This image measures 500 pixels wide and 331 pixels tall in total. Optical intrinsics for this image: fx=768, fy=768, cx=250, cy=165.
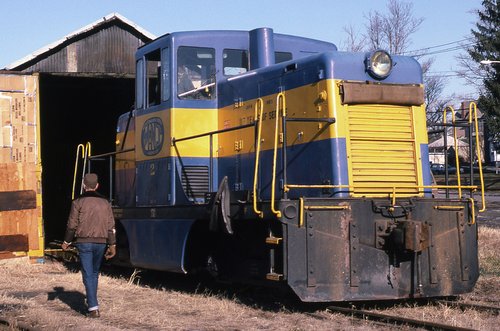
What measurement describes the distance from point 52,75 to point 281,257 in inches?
351

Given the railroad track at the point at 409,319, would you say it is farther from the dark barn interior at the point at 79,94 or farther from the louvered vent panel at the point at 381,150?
the dark barn interior at the point at 79,94

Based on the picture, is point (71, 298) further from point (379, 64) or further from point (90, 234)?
point (379, 64)

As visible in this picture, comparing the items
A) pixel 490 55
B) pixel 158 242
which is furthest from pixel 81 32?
pixel 490 55

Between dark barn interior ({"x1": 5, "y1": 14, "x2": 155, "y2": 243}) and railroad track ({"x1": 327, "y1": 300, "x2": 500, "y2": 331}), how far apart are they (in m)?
8.70

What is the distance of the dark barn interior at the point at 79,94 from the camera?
16.4 m

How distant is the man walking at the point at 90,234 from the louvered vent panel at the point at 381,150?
285cm

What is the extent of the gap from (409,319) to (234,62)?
4.41 meters

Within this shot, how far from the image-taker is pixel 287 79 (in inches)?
364

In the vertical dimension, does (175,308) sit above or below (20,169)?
below

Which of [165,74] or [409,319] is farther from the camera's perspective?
[165,74]

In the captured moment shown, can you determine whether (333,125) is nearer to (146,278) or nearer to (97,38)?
(146,278)

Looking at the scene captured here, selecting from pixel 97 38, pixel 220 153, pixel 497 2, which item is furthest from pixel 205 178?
pixel 497 2

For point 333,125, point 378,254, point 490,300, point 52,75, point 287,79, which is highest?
point 52,75

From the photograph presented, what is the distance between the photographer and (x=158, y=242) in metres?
10.5
